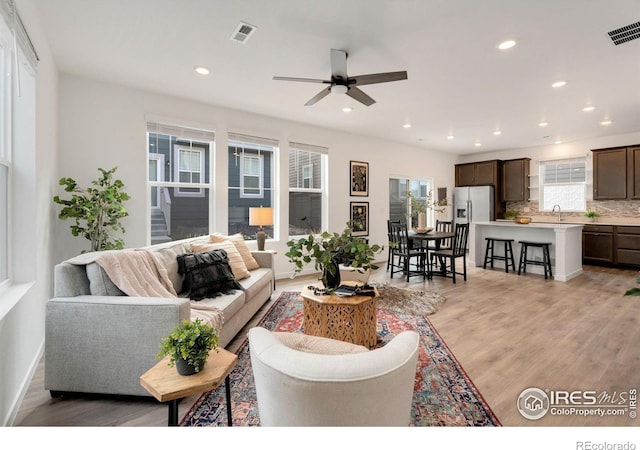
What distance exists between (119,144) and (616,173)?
8924 mm

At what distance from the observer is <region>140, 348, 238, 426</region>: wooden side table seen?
125cm

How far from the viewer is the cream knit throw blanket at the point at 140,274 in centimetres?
209

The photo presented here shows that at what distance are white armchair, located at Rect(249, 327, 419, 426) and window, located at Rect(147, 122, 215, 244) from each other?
12.9ft

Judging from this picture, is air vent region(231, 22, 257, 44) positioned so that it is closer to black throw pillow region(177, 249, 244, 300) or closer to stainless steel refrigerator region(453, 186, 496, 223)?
black throw pillow region(177, 249, 244, 300)

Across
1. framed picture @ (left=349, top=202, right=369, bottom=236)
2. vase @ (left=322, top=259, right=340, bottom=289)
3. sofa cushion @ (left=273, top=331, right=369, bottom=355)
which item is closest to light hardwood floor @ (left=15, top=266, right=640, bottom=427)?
sofa cushion @ (left=273, top=331, right=369, bottom=355)

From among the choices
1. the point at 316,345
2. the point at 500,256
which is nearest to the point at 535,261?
the point at 500,256

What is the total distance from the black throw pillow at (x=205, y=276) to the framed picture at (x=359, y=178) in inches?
160

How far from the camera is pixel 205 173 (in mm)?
4754

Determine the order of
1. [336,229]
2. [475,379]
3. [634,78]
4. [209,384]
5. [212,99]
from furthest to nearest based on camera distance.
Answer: [336,229], [212,99], [634,78], [475,379], [209,384]

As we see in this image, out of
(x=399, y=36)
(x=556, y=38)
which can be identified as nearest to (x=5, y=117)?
(x=399, y=36)

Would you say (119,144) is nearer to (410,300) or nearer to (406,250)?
(410,300)

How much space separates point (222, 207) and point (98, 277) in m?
2.86
